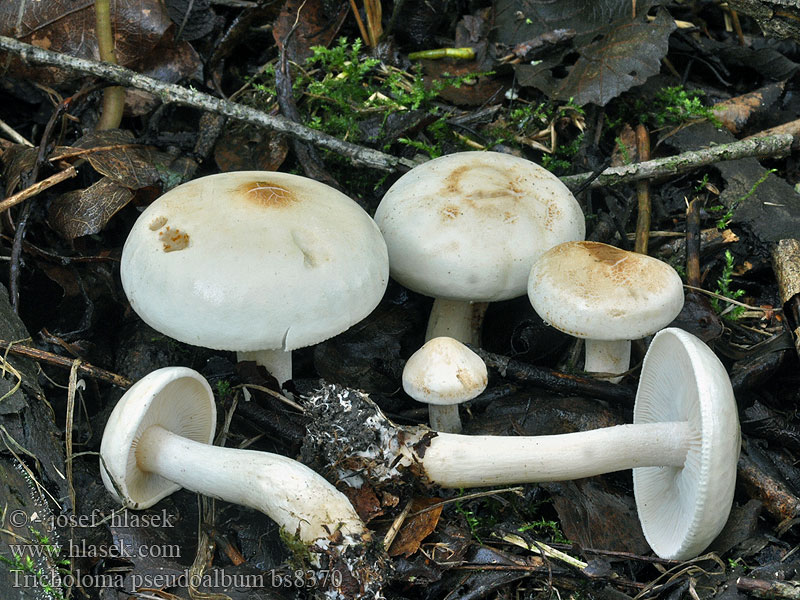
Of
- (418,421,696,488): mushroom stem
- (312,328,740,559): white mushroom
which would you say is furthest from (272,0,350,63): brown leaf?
(418,421,696,488): mushroom stem

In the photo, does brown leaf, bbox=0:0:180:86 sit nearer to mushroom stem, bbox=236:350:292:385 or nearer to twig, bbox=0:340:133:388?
twig, bbox=0:340:133:388

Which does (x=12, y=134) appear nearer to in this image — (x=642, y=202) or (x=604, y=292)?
(x=604, y=292)

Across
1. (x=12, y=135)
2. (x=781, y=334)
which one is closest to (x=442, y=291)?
(x=781, y=334)

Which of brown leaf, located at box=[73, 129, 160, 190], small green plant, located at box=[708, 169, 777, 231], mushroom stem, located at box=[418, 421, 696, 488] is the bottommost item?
mushroom stem, located at box=[418, 421, 696, 488]

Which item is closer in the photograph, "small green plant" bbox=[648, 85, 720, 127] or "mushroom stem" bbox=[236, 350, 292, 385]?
"mushroom stem" bbox=[236, 350, 292, 385]

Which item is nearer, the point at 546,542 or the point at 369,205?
the point at 546,542

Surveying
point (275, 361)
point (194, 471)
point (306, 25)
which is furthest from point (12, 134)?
point (194, 471)

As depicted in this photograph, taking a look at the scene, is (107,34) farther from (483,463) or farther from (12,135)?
(483,463)
